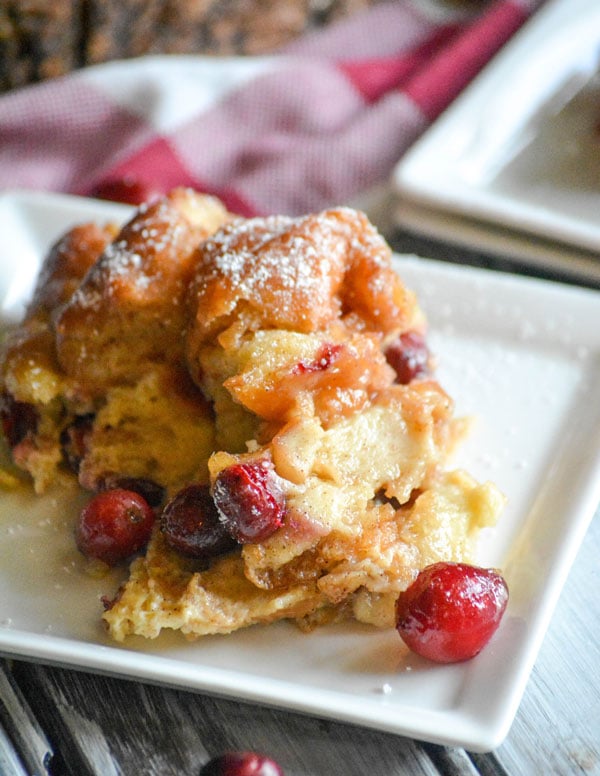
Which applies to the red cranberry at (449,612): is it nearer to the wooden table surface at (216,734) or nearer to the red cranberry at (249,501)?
the wooden table surface at (216,734)

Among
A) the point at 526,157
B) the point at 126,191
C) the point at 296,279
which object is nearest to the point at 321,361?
the point at 296,279

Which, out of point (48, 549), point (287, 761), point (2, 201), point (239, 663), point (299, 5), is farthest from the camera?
point (299, 5)

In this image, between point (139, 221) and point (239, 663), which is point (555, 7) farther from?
point (239, 663)

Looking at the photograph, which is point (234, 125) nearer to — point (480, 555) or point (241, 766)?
point (480, 555)

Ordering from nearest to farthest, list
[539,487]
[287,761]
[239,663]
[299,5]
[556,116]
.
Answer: [287,761] → [239,663] → [539,487] → [556,116] → [299,5]

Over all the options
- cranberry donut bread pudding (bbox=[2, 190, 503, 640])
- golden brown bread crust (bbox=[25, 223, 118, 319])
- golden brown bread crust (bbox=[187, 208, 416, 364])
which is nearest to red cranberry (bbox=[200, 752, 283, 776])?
cranberry donut bread pudding (bbox=[2, 190, 503, 640])

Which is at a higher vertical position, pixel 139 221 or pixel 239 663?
pixel 139 221

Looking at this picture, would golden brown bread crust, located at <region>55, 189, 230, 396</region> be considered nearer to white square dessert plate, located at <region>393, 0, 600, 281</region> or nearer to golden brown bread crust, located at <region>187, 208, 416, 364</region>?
golden brown bread crust, located at <region>187, 208, 416, 364</region>

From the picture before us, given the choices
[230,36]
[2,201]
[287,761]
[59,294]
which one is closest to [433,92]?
[230,36]
